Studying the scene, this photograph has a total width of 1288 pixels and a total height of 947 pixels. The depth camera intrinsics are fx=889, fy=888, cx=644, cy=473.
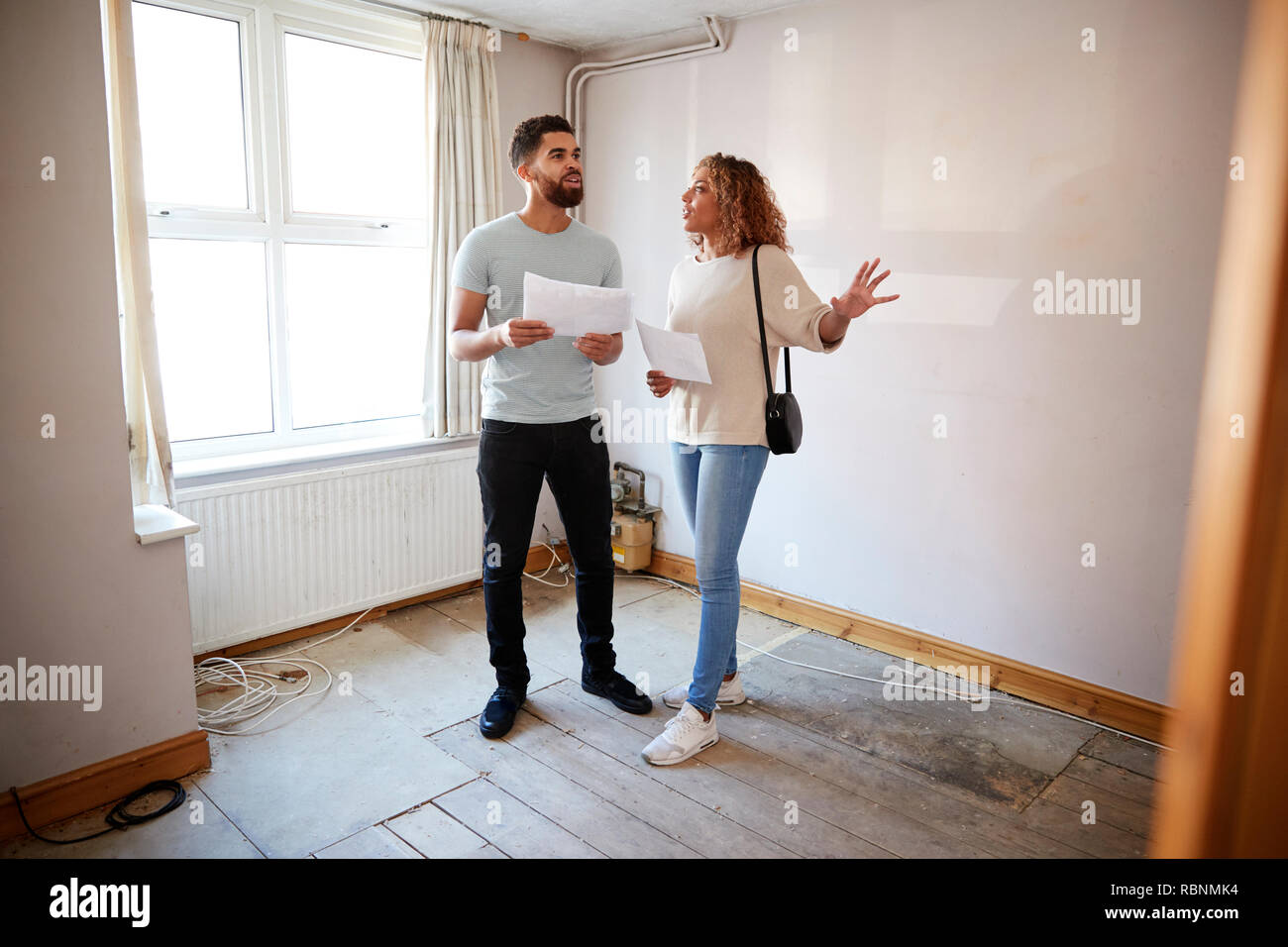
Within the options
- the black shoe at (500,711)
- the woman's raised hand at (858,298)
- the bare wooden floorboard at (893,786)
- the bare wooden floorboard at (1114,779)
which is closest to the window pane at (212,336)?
the black shoe at (500,711)

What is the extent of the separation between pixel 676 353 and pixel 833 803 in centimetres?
127

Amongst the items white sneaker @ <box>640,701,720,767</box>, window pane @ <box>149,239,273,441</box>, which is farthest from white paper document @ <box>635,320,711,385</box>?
window pane @ <box>149,239,273,441</box>

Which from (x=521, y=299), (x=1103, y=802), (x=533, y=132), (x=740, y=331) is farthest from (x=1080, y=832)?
(x=533, y=132)

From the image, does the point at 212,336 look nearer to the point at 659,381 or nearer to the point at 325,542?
the point at 325,542

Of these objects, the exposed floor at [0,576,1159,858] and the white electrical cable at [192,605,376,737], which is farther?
the white electrical cable at [192,605,376,737]

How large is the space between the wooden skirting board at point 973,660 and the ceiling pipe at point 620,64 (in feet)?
6.03

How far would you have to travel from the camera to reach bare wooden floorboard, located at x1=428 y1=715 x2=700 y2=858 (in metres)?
2.16

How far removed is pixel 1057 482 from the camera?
9.55ft

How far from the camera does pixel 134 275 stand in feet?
8.94

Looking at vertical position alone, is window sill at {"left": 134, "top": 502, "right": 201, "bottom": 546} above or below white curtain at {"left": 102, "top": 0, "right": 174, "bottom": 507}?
below

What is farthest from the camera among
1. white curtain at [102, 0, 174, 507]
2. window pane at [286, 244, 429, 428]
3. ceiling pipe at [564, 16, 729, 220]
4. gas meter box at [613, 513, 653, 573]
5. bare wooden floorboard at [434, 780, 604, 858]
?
gas meter box at [613, 513, 653, 573]

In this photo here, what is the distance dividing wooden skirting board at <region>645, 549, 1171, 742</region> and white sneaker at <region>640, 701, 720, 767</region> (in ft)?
3.43

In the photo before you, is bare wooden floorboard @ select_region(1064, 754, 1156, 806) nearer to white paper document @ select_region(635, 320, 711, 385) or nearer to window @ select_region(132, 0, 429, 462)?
white paper document @ select_region(635, 320, 711, 385)
